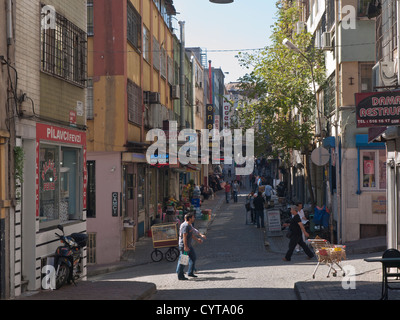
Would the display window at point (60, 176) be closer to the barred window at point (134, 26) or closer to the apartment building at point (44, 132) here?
the apartment building at point (44, 132)

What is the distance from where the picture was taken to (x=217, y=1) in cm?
1455

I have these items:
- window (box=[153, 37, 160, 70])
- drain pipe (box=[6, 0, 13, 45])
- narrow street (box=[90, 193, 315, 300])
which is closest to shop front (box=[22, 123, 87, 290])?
drain pipe (box=[6, 0, 13, 45])

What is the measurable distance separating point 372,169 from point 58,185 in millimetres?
12037

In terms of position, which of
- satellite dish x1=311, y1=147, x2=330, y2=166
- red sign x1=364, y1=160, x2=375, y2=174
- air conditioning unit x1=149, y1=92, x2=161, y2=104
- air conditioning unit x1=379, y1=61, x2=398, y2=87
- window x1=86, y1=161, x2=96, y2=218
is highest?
air conditioning unit x1=149, y1=92, x2=161, y2=104

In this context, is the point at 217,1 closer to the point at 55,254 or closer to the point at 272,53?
the point at 55,254

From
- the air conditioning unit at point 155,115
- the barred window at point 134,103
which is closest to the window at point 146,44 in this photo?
the air conditioning unit at point 155,115

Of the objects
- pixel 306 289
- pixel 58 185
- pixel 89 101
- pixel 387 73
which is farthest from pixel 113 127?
pixel 306 289

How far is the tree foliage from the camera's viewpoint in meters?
26.7

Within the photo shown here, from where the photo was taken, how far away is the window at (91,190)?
21.9 metres

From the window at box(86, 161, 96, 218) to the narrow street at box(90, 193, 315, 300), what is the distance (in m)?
3.15

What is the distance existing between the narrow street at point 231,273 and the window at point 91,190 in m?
3.15

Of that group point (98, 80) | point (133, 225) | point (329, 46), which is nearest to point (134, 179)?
point (133, 225)

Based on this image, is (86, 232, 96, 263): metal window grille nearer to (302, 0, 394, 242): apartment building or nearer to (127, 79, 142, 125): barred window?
(127, 79, 142, 125): barred window
